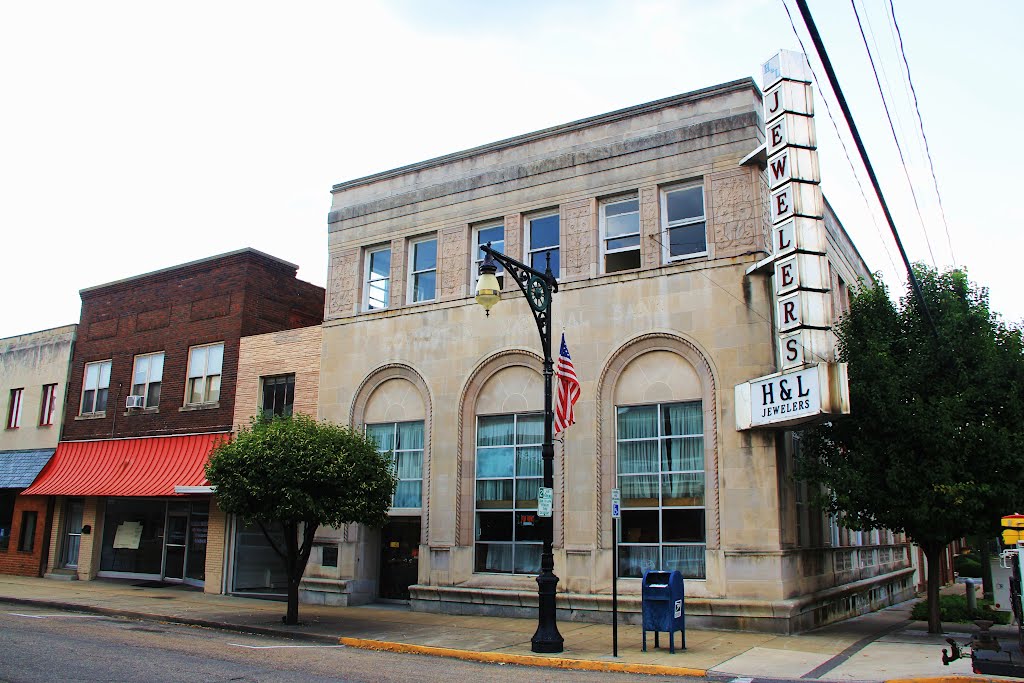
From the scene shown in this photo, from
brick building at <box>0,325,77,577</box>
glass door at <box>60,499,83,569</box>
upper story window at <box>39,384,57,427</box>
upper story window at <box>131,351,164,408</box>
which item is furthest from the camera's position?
upper story window at <box>39,384,57,427</box>

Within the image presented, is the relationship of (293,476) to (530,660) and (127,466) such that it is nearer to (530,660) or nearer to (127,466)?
(530,660)

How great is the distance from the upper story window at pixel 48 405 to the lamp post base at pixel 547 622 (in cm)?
2349

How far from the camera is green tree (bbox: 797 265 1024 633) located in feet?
50.9

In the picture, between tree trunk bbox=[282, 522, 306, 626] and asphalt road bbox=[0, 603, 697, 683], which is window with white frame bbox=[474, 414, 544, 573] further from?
asphalt road bbox=[0, 603, 697, 683]

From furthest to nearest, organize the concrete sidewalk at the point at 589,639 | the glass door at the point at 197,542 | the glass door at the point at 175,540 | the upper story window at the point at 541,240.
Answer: the glass door at the point at 175,540 → the glass door at the point at 197,542 → the upper story window at the point at 541,240 → the concrete sidewalk at the point at 589,639

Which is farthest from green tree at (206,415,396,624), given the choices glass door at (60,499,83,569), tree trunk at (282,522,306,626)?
glass door at (60,499,83,569)

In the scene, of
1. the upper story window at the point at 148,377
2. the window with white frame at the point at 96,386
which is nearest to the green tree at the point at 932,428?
the upper story window at the point at 148,377

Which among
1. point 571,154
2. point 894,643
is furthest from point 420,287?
point 894,643

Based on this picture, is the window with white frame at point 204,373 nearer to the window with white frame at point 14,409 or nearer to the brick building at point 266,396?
the brick building at point 266,396

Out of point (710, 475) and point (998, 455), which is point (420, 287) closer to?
point (710, 475)

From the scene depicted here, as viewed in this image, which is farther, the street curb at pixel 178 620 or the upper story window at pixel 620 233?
the upper story window at pixel 620 233

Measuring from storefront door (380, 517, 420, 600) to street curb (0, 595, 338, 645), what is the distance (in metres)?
5.47

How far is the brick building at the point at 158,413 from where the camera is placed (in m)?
25.3

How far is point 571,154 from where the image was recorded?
Result: 20719 mm
